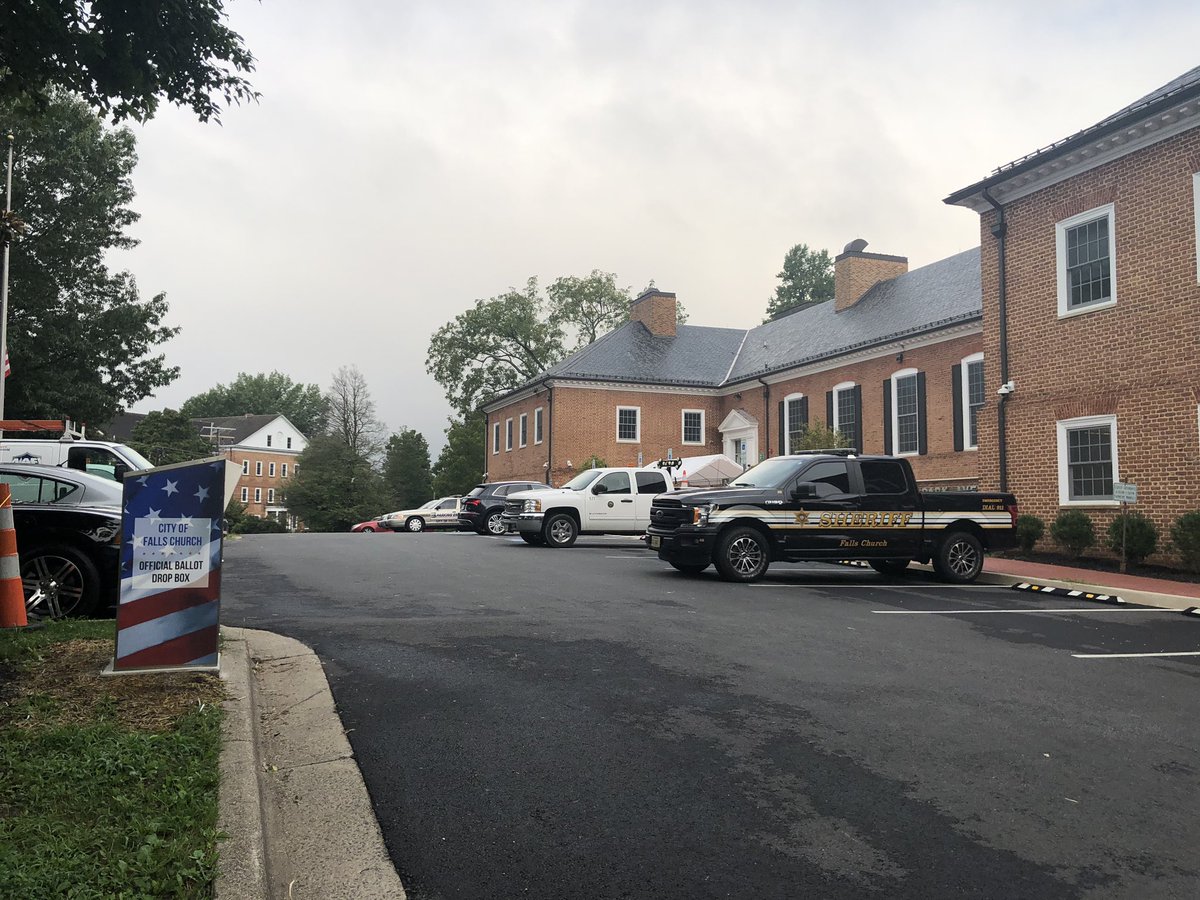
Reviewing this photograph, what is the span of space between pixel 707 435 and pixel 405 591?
31034 millimetres

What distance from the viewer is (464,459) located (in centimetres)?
6569

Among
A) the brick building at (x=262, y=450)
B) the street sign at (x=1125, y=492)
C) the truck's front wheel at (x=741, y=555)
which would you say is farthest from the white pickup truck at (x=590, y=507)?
the brick building at (x=262, y=450)

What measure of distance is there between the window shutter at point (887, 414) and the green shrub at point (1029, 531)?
44.8 feet

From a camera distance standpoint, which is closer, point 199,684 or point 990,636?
point 199,684

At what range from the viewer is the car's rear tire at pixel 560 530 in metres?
20.6

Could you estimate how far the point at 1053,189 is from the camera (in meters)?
17.9

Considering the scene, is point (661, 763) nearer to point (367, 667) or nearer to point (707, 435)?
point (367, 667)

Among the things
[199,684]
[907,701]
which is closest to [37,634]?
[199,684]

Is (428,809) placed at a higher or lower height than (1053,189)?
lower

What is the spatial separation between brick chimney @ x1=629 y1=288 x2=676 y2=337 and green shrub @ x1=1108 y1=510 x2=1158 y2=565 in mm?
29457

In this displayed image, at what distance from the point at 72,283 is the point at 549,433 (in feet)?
61.7

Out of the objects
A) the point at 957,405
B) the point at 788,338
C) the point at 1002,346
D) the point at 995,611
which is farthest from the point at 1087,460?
the point at 788,338

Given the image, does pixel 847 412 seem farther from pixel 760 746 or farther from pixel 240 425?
pixel 240 425

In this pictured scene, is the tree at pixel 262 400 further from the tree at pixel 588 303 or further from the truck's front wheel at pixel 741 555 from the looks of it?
the truck's front wheel at pixel 741 555
